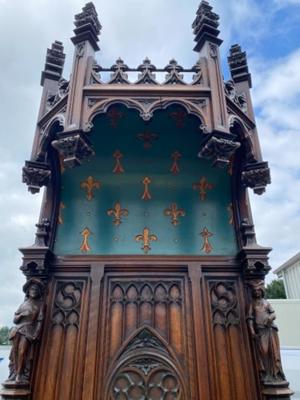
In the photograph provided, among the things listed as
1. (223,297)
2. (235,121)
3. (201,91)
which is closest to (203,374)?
(223,297)

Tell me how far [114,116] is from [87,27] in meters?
1.00

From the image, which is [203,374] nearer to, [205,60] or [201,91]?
[201,91]

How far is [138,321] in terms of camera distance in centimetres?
289

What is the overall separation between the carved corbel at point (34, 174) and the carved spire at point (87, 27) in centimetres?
141

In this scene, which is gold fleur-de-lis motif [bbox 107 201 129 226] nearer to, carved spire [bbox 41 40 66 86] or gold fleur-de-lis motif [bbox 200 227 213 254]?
gold fleur-de-lis motif [bbox 200 227 213 254]

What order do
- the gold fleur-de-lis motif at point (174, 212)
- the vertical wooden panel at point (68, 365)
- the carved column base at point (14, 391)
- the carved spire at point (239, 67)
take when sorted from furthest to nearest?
1. the gold fleur-de-lis motif at point (174, 212)
2. the carved spire at point (239, 67)
3. the vertical wooden panel at point (68, 365)
4. the carved column base at point (14, 391)

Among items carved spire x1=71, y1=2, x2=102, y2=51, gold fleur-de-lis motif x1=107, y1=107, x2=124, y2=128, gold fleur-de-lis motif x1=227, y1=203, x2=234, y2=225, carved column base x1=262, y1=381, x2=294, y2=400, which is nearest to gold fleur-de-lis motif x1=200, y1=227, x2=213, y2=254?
gold fleur-de-lis motif x1=227, y1=203, x2=234, y2=225

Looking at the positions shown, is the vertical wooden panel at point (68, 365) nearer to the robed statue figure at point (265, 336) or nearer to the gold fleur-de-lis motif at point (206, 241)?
the gold fleur-de-lis motif at point (206, 241)

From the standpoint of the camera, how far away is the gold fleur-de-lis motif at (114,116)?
9.77ft

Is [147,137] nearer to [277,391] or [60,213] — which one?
[60,213]

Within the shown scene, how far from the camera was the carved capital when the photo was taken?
2748 mm

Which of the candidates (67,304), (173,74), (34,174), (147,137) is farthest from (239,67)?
(67,304)

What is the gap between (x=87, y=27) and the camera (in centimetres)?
305

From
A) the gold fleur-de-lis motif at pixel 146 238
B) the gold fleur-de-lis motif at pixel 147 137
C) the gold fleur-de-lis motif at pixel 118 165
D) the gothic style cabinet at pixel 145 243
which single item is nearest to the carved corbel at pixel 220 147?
the gothic style cabinet at pixel 145 243
